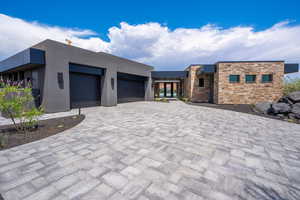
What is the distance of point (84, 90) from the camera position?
9250 millimetres

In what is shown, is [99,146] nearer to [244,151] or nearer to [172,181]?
[172,181]

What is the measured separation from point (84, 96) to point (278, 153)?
1028 cm

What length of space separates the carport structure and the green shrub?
1429 centimetres

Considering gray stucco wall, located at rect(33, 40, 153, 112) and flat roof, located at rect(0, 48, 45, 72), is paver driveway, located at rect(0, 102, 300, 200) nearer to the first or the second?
gray stucco wall, located at rect(33, 40, 153, 112)

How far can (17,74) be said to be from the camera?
32.7 feet

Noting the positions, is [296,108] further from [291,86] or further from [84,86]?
[84,86]

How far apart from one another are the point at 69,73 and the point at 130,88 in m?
6.19

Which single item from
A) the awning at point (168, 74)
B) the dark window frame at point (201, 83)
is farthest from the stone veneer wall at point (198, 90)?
the awning at point (168, 74)

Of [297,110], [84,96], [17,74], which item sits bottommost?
[297,110]

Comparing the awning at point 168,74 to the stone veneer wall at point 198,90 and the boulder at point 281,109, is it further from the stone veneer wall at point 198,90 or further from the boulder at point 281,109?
the boulder at point 281,109

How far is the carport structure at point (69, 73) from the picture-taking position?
22.7 feet

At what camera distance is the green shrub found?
35.6 ft

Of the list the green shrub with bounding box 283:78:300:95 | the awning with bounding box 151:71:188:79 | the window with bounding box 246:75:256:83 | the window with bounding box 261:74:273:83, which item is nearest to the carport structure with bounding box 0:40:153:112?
the awning with bounding box 151:71:188:79

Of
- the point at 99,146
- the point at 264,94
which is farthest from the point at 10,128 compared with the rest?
the point at 264,94
